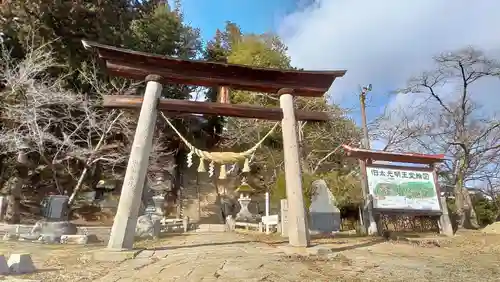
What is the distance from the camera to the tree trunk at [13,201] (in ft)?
45.7

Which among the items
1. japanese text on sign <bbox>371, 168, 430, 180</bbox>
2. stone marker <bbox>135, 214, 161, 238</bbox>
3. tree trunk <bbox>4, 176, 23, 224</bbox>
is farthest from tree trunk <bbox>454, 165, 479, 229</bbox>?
tree trunk <bbox>4, 176, 23, 224</bbox>

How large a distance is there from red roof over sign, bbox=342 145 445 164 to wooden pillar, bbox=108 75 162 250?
26.0ft

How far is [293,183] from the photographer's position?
772 cm

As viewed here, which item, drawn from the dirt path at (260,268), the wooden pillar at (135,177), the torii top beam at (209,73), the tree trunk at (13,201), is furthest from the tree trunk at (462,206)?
the tree trunk at (13,201)

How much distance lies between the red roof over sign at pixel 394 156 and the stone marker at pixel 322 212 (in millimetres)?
1901

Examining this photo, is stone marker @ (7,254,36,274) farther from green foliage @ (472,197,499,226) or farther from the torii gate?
green foliage @ (472,197,499,226)

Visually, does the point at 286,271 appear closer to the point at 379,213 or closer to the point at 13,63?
the point at 379,213

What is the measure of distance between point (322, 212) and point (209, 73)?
308 inches

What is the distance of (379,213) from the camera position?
40.7 ft

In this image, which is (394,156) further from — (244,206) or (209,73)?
(209,73)

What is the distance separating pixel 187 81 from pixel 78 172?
1302 centimetres

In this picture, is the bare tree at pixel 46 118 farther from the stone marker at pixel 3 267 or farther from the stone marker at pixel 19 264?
the stone marker at pixel 3 267

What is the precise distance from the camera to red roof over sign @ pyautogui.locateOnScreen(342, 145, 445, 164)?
1284cm

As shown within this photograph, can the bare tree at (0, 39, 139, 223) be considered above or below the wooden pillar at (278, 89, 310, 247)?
above
